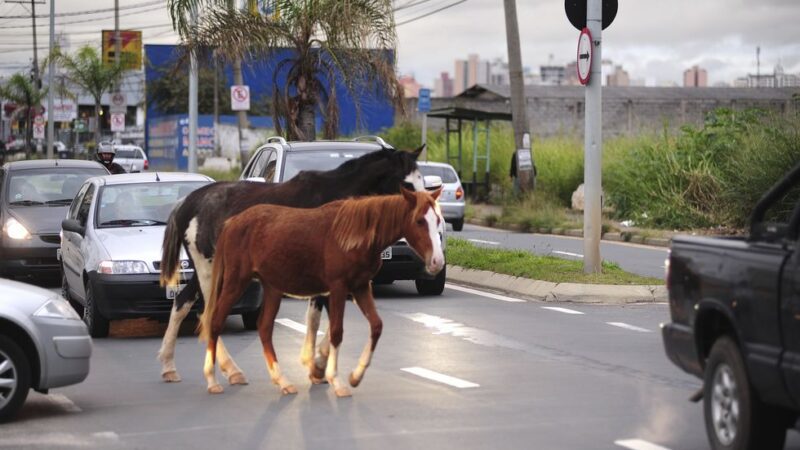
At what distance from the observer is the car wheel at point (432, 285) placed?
60.7ft

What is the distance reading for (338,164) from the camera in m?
18.0

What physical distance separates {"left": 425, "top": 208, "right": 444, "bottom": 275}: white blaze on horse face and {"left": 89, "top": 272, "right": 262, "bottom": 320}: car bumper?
188 inches

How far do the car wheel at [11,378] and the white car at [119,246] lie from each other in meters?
4.39

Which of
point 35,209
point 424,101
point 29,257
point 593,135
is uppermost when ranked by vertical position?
point 424,101

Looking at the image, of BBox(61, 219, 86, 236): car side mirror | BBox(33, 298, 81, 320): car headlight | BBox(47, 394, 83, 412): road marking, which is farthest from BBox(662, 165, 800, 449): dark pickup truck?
BBox(61, 219, 86, 236): car side mirror

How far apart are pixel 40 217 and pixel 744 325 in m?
14.1

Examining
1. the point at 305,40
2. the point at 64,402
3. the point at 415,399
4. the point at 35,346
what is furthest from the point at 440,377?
the point at 305,40

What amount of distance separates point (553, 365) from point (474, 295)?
6445 millimetres

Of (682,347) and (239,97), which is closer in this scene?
(682,347)

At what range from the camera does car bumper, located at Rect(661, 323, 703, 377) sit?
27.7 ft

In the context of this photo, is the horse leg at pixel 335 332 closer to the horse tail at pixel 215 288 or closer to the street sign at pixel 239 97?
the horse tail at pixel 215 288

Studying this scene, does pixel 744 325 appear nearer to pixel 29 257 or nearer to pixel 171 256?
pixel 171 256

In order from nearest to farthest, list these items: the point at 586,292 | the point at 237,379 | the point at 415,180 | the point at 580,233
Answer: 1. the point at 237,379
2. the point at 415,180
3. the point at 586,292
4. the point at 580,233

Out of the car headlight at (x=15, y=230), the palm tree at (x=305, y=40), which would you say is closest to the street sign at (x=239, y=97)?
the palm tree at (x=305, y=40)
